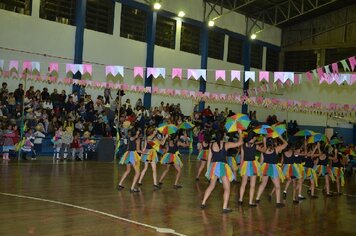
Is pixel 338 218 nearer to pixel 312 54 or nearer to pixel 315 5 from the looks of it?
pixel 315 5

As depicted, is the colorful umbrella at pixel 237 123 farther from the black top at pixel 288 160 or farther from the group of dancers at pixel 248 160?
the black top at pixel 288 160

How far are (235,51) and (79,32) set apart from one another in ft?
45.1

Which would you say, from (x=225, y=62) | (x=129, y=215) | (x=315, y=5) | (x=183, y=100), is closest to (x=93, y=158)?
(x=183, y=100)

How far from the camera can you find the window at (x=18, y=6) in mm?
19953

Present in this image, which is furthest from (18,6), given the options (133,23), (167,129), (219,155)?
(219,155)

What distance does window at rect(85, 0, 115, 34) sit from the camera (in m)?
23.5

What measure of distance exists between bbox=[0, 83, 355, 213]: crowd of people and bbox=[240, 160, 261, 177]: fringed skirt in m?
0.02

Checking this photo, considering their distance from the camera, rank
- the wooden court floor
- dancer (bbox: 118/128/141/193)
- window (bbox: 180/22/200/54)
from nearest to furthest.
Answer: the wooden court floor, dancer (bbox: 118/128/141/193), window (bbox: 180/22/200/54)

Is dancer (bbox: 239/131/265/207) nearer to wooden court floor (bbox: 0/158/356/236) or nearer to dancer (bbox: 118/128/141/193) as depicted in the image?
wooden court floor (bbox: 0/158/356/236)

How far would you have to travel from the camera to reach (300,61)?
35.1 m

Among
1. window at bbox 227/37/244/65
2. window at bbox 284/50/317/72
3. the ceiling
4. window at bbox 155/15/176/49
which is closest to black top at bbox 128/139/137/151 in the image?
window at bbox 155/15/176/49

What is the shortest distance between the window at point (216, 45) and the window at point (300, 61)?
272 inches

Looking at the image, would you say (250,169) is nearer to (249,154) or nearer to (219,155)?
(249,154)

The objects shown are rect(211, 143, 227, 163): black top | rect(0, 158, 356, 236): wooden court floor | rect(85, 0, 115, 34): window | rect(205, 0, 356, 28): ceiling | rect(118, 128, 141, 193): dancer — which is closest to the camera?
rect(0, 158, 356, 236): wooden court floor
